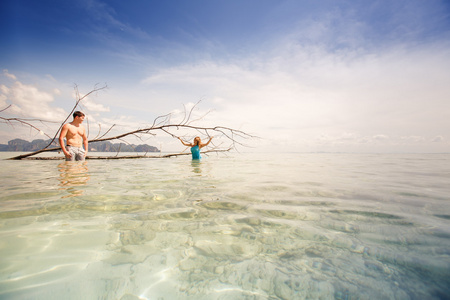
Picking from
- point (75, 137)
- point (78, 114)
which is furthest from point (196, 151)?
point (78, 114)

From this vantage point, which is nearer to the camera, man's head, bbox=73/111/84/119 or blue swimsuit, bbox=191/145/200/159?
man's head, bbox=73/111/84/119

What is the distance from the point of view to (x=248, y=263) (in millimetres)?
1408

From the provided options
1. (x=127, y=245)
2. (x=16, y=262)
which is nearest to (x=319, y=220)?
(x=127, y=245)

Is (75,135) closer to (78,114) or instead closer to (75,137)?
(75,137)

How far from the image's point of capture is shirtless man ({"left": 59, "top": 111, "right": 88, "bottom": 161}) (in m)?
7.41

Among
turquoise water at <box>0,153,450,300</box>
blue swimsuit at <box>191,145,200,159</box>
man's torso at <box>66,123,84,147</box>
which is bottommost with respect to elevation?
turquoise water at <box>0,153,450,300</box>

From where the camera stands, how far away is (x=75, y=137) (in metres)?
7.60

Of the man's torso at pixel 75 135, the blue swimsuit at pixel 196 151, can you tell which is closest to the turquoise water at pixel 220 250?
the man's torso at pixel 75 135

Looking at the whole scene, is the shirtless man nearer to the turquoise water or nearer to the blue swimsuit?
the blue swimsuit

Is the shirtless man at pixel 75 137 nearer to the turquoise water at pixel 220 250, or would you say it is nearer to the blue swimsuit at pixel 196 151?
the blue swimsuit at pixel 196 151

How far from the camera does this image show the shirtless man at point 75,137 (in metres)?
7.41

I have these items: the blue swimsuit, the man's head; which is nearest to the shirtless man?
the man's head

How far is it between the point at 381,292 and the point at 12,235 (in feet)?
9.19

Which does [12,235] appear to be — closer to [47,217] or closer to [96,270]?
[47,217]
